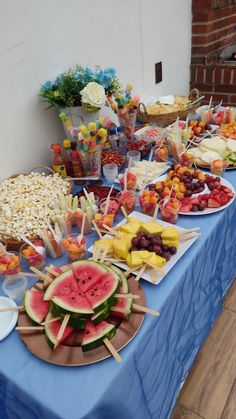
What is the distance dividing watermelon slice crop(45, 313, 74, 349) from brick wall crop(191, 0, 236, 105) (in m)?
2.40

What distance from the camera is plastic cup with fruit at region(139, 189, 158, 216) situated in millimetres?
1185

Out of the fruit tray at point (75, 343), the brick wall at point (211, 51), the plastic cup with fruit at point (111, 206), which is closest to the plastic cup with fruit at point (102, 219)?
the plastic cup with fruit at point (111, 206)

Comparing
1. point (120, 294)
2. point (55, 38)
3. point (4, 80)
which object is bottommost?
point (120, 294)

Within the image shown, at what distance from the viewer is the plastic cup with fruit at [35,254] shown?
3.22 feet

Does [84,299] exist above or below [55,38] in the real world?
below

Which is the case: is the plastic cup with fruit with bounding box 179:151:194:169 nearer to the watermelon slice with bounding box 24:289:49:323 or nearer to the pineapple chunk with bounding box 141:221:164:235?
the pineapple chunk with bounding box 141:221:164:235

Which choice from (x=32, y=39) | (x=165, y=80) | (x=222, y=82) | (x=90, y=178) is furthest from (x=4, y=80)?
(x=222, y=82)

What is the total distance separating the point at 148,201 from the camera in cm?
118

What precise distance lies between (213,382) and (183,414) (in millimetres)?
190

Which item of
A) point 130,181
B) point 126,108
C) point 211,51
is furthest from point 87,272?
point 211,51

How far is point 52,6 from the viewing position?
1388 mm

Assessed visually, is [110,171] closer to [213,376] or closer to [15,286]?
[15,286]

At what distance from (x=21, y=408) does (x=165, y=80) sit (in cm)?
231

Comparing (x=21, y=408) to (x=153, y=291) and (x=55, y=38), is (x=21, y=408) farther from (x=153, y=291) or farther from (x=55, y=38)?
(x=55, y=38)
